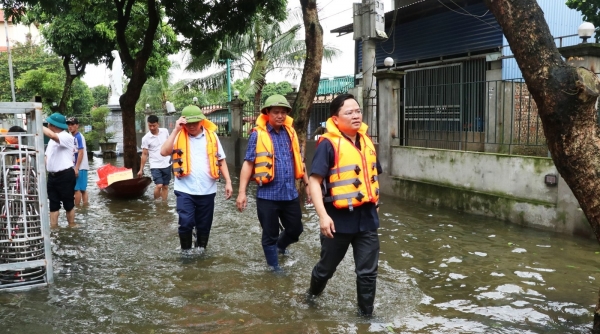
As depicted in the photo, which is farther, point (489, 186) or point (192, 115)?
point (489, 186)

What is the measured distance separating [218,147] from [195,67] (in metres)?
20.2

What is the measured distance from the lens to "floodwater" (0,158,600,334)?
174 inches

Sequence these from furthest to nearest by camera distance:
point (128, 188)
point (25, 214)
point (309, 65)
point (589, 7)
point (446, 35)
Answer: point (446, 35) → point (128, 188) → point (589, 7) → point (309, 65) → point (25, 214)

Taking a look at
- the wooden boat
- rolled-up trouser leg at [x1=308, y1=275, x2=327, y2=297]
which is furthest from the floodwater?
the wooden boat

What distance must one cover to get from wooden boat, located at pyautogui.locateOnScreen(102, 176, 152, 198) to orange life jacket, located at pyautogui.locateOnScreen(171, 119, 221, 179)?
4.93m

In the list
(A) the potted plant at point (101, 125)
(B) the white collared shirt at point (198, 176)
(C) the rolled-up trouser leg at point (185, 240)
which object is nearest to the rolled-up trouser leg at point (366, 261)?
(B) the white collared shirt at point (198, 176)

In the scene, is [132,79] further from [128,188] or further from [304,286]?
[304,286]

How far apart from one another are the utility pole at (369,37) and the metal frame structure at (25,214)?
823cm

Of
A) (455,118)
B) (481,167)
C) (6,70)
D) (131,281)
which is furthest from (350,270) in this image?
(6,70)

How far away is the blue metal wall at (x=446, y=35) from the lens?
568 inches

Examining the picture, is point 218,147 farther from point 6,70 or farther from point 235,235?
point 6,70

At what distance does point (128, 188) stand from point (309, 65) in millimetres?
4484

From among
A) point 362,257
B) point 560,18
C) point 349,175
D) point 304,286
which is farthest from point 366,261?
point 560,18

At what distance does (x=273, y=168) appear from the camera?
5.59 m
